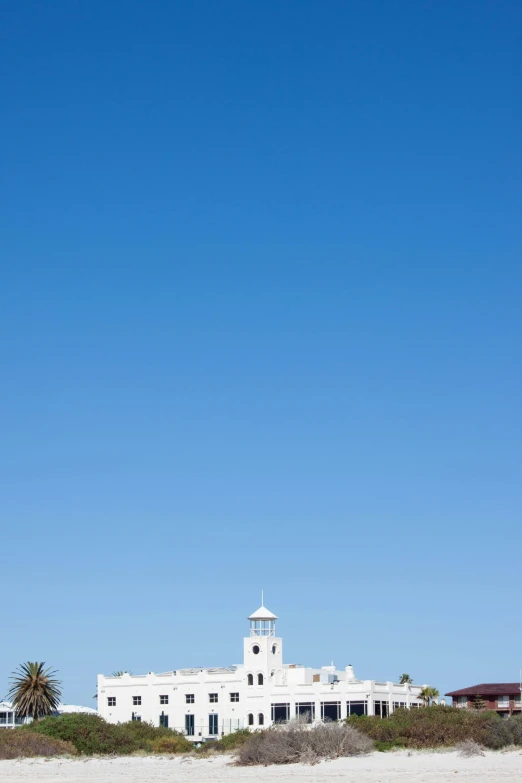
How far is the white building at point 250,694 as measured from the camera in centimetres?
8394

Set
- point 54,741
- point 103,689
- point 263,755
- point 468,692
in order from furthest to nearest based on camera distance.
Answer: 1. point 468,692
2. point 103,689
3. point 54,741
4. point 263,755

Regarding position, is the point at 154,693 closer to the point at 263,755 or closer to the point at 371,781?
the point at 263,755

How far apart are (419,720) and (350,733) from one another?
15.6 feet

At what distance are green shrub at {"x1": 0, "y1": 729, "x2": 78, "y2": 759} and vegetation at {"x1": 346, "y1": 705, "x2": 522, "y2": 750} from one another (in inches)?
602

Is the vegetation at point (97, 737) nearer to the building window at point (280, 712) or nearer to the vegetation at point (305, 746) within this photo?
the vegetation at point (305, 746)

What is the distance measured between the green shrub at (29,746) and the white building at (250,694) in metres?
27.1

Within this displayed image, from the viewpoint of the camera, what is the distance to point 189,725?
86875 millimetres

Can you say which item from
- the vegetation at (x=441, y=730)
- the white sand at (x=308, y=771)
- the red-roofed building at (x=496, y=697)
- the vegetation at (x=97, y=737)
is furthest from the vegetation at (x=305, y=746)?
the red-roofed building at (x=496, y=697)

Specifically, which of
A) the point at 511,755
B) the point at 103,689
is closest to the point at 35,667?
the point at 103,689

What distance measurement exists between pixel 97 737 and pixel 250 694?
93.6ft

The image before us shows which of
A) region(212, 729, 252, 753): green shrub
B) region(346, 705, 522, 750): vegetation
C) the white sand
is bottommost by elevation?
the white sand

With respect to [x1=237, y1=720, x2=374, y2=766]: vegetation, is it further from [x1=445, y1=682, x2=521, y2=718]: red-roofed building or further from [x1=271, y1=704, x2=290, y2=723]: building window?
[x1=445, y1=682, x2=521, y2=718]: red-roofed building

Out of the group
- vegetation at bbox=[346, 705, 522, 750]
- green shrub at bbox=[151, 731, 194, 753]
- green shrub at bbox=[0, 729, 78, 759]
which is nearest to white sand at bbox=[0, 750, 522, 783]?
green shrub at bbox=[0, 729, 78, 759]

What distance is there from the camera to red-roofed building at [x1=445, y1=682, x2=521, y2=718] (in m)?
101
